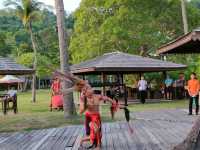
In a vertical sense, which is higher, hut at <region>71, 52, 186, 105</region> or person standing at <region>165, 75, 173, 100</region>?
hut at <region>71, 52, 186, 105</region>

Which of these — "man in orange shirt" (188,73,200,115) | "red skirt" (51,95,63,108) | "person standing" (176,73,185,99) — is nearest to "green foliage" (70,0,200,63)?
"person standing" (176,73,185,99)

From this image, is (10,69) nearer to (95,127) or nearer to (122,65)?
(95,127)

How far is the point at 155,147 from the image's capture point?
362 inches

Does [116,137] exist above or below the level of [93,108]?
below

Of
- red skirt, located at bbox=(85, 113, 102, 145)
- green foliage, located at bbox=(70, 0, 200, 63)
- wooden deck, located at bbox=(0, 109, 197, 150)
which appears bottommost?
wooden deck, located at bbox=(0, 109, 197, 150)

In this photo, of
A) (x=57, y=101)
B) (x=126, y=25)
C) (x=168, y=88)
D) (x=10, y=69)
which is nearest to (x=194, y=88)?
(x=10, y=69)

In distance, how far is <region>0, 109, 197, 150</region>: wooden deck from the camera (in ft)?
31.8

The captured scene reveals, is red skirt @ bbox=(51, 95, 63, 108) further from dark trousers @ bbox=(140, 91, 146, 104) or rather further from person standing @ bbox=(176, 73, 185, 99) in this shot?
person standing @ bbox=(176, 73, 185, 99)

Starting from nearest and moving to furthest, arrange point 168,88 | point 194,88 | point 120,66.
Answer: point 194,88, point 120,66, point 168,88

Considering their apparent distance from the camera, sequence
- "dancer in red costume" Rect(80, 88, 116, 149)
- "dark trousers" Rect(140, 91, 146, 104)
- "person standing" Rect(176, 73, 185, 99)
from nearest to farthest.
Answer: "dancer in red costume" Rect(80, 88, 116, 149) < "dark trousers" Rect(140, 91, 146, 104) < "person standing" Rect(176, 73, 185, 99)

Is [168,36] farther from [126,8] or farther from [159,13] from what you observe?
[126,8]

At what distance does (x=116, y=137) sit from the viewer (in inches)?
431

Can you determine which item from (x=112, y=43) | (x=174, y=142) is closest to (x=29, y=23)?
(x=112, y=43)

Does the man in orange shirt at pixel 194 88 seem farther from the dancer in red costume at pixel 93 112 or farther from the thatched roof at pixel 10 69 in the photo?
the dancer in red costume at pixel 93 112
